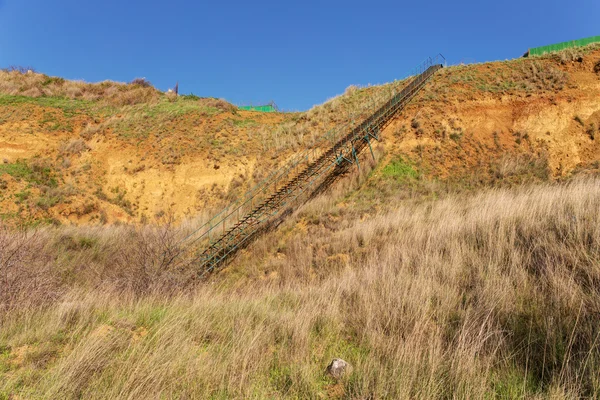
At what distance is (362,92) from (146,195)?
57.4ft

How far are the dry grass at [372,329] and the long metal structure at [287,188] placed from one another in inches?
266

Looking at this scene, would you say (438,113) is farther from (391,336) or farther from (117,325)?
(117,325)

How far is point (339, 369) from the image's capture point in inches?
133

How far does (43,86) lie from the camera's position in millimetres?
29438

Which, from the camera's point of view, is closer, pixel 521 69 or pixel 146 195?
pixel 521 69

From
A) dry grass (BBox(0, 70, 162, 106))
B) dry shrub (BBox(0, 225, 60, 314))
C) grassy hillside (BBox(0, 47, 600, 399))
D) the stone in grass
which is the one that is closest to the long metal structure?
grassy hillside (BBox(0, 47, 600, 399))

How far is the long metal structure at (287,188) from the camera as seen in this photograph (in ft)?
45.9

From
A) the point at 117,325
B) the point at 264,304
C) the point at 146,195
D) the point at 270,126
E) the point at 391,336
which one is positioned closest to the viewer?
the point at 391,336

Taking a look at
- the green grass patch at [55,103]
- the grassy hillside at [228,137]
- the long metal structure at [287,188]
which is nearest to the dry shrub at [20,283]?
the long metal structure at [287,188]

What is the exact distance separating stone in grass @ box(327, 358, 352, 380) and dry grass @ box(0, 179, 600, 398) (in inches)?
3.3

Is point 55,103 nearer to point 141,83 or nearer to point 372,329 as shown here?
point 141,83

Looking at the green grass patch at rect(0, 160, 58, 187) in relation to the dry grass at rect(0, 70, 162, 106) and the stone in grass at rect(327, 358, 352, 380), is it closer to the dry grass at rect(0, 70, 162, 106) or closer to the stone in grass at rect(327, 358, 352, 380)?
the dry grass at rect(0, 70, 162, 106)

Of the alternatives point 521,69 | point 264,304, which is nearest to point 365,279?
point 264,304

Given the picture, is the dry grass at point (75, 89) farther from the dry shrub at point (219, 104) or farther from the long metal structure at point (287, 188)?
the long metal structure at point (287, 188)
